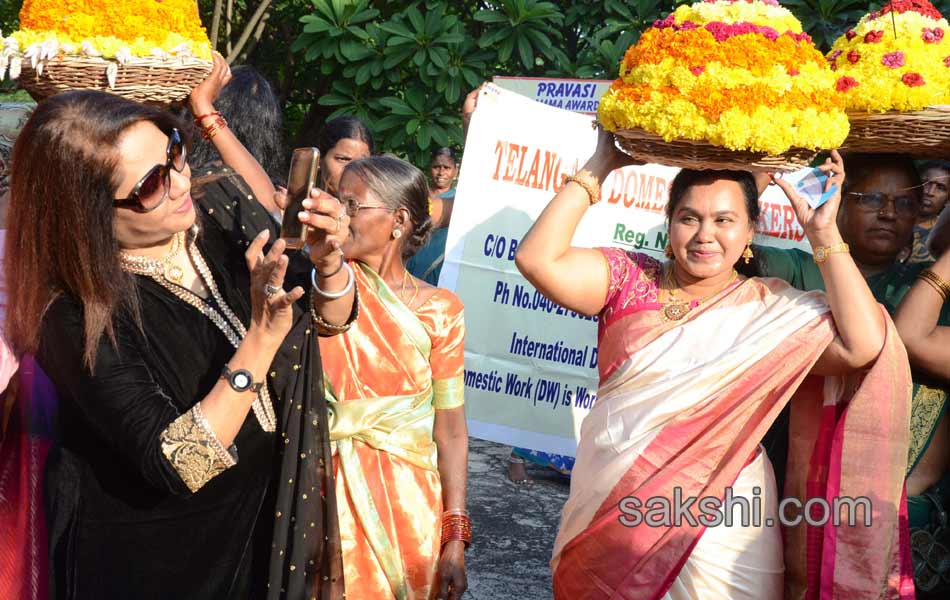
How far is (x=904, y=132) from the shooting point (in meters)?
3.00

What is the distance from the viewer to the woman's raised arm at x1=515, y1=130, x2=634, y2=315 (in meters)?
2.98

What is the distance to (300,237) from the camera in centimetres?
208

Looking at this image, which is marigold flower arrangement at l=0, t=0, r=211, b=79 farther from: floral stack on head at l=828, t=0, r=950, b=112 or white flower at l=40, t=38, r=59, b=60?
floral stack on head at l=828, t=0, r=950, b=112

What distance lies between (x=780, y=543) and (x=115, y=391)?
1.89 m

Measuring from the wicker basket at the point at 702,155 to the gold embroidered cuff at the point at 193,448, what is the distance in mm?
1387

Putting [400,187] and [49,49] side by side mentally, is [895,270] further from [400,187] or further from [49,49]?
[49,49]

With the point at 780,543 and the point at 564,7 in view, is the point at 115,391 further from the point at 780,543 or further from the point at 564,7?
the point at 564,7

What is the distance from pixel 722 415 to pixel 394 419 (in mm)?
927

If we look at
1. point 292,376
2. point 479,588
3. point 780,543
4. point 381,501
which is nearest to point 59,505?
point 292,376

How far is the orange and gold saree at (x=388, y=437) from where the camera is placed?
9.41 ft

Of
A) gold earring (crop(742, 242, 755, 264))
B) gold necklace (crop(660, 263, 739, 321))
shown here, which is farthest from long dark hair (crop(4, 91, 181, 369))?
gold earring (crop(742, 242, 755, 264))

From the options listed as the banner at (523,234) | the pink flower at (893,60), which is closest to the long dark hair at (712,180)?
the pink flower at (893,60)

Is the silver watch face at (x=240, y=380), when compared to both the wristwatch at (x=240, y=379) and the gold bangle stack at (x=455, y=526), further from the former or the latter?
the gold bangle stack at (x=455, y=526)

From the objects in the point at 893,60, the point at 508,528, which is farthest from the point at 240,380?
the point at 508,528
